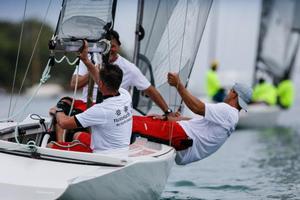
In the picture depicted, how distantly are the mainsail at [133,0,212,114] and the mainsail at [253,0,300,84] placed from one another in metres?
14.3

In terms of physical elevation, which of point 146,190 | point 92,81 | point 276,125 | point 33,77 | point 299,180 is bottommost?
point 33,77

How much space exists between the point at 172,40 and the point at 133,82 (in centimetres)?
118

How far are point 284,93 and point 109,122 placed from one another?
17032 millimetres

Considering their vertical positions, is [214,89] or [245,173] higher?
[245,173]

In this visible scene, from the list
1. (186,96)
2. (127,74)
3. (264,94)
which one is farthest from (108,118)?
(264,94)

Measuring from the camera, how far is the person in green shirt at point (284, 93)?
23.0m

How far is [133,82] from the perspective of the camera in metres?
8.56

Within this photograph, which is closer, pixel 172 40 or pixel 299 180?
pixel 172 40

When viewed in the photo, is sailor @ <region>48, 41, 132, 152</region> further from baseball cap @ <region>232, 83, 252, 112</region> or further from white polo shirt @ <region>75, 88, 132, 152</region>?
baseball cap @ <region>232, 83, 252, 112</region>

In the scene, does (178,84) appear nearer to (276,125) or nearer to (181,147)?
(181,147)

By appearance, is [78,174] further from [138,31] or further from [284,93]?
[284,93]

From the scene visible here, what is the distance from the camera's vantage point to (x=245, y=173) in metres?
12.1

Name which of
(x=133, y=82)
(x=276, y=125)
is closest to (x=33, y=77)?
(x=276, y=125)

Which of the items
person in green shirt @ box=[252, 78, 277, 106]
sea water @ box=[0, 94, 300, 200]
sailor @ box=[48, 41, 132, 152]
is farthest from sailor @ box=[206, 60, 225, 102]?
sailor @ box=[48, 41, 132, 152]
